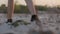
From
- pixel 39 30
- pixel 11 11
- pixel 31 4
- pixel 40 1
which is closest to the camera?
pixel 39 30

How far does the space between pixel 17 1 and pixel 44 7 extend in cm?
82

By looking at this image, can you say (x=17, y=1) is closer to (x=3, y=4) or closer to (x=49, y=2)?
(x=3, y=4)

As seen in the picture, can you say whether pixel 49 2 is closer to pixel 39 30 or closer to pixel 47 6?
pixel 47 6

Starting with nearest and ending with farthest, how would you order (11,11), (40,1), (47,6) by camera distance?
(11,11), (40,1), (47,6)

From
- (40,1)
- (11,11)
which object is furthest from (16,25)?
(40,1)

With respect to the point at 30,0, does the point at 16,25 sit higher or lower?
lower

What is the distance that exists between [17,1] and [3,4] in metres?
0.39

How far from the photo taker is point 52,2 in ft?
20.7

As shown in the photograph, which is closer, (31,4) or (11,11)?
(31,4)

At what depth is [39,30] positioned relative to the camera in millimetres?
3090

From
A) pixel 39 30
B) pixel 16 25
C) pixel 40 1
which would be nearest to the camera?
pixel 39 30

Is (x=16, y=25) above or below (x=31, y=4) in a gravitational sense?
below

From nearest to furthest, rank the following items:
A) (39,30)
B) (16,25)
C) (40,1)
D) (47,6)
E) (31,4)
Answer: (39,30) < (31,4) < (16,25) < (40,1) < (47,6)

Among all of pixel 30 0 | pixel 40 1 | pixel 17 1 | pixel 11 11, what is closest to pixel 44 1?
pixel 40 1
